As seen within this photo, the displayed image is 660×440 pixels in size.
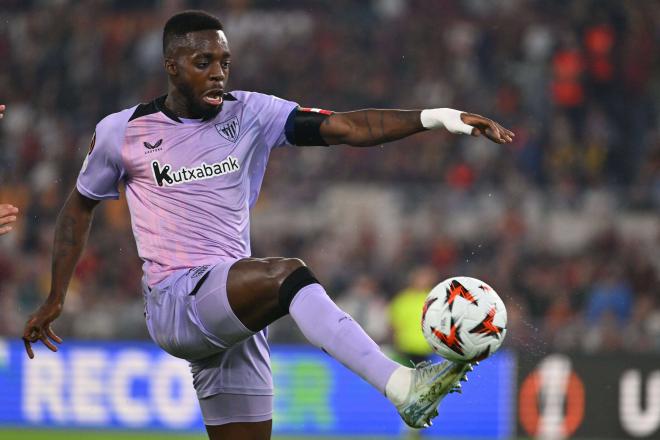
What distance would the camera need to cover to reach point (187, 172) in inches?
201

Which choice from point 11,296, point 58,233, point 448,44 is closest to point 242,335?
point 58,233

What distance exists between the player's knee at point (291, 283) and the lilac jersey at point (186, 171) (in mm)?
594

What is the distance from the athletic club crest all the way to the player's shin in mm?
972

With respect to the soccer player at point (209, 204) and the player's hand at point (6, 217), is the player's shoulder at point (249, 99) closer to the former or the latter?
the soccer player at point (209, 204)

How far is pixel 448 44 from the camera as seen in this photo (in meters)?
15.2

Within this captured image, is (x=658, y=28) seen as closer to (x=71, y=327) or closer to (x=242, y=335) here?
(x=71, y=327)

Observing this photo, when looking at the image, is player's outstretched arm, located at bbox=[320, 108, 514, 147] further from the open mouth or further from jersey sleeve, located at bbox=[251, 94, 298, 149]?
the open mouth

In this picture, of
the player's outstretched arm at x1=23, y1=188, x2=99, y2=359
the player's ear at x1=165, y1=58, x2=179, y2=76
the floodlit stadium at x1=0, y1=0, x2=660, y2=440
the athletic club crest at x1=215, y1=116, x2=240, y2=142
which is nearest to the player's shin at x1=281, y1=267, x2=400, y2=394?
the athletic club crest at x1=215, y1=116, x2=240, y2=142

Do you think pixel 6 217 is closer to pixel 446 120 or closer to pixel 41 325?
pixel 41 325

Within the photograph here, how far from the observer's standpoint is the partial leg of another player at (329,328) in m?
4.26

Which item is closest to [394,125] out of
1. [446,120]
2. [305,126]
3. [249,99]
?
[446,120]

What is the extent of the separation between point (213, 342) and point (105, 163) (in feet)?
3.36

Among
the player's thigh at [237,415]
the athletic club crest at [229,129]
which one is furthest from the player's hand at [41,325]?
the athletic club crest at [229,129]

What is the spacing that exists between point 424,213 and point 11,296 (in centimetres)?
456
